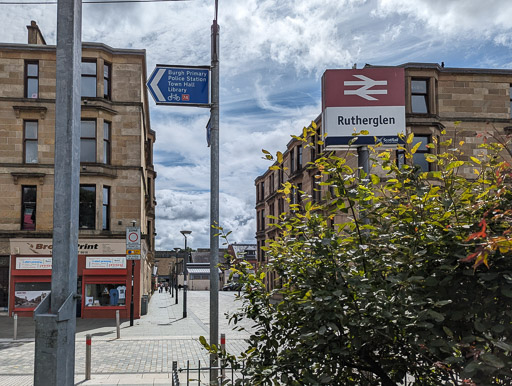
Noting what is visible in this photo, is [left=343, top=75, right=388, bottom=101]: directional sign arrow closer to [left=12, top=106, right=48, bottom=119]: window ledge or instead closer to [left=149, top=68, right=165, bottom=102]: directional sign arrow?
[left=149, top=68, right=165, bottom=102]: directional sign arrow

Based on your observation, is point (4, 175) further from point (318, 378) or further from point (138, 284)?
point (318, 378)

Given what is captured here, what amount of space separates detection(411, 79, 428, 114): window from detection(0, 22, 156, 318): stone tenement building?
15.7 m

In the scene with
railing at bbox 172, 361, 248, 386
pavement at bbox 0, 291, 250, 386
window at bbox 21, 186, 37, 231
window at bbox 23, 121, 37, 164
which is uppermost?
window at bbox 23, 121, 37, 164

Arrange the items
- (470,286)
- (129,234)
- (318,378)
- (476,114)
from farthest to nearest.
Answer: (476,114) < (129,234) < (318,378) < (470,286)

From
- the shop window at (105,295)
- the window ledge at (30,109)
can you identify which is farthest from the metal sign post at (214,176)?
the window ledge at (30,109)

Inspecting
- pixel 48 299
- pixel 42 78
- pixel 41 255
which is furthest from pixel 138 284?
pixel 48 299

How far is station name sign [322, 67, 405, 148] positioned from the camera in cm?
838

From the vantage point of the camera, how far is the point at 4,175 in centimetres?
2733

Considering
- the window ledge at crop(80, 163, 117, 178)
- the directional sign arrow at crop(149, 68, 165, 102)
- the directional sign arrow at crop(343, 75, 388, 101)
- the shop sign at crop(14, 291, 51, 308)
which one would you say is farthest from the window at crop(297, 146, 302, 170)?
the directional sign arrow at crop(149, 68, 165, 102)

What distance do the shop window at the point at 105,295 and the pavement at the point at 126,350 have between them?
135 centimetres

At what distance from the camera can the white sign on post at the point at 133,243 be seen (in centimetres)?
2386

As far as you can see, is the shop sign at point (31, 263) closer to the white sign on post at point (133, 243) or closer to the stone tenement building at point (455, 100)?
the white sign on post at point (133, 243)

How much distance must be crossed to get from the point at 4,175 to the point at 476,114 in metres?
26.9

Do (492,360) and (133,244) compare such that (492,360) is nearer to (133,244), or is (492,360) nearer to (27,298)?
(133,244)
